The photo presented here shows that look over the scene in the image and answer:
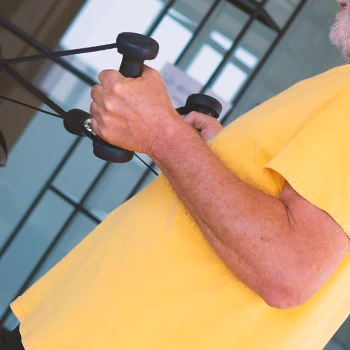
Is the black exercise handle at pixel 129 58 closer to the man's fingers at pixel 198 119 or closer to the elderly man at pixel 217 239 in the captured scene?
the elderly man at pixel 217 239

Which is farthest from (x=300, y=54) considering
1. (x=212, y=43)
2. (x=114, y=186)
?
(x=114, y=186)

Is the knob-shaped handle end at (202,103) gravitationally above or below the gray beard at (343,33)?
below

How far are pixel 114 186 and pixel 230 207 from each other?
1.42 m

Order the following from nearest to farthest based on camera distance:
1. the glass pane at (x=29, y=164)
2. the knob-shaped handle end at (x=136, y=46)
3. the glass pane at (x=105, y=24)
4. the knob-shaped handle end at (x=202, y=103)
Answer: the knob-shaped handle end at (x=136, y=46), the knob-shaped handle end at (x=202, y=103), the glass pane at (x=105, y=24), the glass pane at (x=29, y=164)

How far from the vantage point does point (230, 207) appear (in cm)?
70

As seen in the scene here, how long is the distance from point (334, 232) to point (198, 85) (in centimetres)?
138

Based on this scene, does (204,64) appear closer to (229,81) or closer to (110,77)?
(229,81)

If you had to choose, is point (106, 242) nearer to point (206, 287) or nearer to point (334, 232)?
point (206, 287)

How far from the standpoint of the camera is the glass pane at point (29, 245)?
81.7 inches

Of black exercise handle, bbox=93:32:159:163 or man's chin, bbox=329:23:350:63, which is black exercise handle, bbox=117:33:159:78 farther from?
man's chin, bbox=329:23:350:63

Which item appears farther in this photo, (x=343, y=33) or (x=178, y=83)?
(x=178, y=83)

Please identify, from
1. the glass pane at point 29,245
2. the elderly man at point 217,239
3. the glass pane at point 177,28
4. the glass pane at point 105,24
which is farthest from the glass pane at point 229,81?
the elderly man at point 217,239

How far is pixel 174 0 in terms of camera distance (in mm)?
1975

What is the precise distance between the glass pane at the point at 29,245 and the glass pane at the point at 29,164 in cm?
6
